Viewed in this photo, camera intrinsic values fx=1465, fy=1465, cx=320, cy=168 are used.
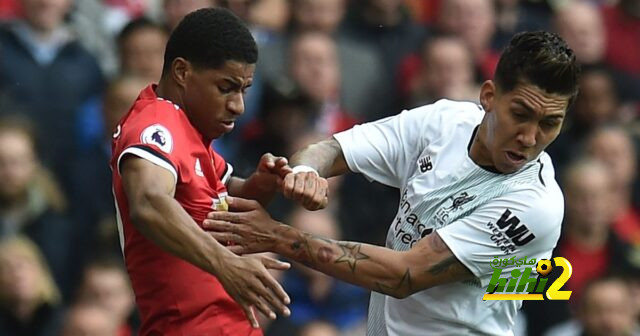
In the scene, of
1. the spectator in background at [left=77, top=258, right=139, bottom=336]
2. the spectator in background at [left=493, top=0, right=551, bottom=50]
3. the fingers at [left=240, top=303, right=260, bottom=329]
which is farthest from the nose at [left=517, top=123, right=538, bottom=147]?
the spectator in background at [left=493, top=0, right=551, bottom=50]

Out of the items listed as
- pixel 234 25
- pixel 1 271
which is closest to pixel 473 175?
pixel 234 25

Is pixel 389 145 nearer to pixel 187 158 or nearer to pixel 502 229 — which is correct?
pixel 502 229

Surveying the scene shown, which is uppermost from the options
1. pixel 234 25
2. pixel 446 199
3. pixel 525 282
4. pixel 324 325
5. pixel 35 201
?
pixel 234 25

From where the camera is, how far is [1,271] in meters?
8.38

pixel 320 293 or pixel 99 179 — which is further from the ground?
pixel 99 179

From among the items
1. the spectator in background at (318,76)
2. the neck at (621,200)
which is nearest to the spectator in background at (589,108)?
the neck at (621,200)

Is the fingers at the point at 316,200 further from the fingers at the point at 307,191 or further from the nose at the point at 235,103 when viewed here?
the nose at the point at 235,103

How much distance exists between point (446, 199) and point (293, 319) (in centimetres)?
288

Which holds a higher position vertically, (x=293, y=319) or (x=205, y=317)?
(x=205, y=317)

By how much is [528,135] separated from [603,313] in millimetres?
3674

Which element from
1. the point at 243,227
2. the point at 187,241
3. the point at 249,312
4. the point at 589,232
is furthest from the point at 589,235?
the point at 187,241

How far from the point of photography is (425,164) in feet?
20.1

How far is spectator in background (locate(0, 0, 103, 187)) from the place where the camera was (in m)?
8.89

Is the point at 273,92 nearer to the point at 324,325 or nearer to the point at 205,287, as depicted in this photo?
the point at 324,325
